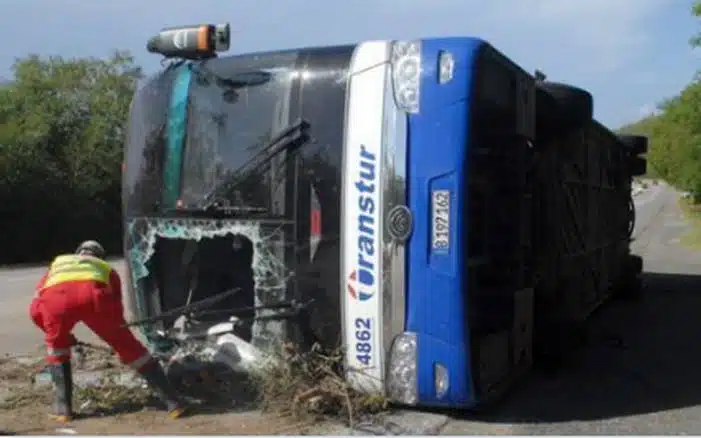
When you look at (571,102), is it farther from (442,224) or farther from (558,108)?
(442,224)

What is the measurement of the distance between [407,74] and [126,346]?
2.57 metres

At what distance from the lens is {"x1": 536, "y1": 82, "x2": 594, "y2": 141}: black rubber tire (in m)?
6.93

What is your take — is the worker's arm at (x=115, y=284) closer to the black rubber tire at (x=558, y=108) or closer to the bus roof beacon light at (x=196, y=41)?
the bus roof beacon light at (x=196, y=41)

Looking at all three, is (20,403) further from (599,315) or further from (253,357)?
(599,315)

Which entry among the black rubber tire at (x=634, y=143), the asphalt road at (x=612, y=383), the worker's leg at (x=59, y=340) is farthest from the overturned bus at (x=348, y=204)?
the black rubber tire at (x=634, y=143)

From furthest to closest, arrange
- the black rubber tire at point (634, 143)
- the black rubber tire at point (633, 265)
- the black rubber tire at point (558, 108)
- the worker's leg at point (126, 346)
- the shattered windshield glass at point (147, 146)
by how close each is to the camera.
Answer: the black rubber tire at point (633, 265) → the black rubber tire at point (634, 143) → the black rubber tire at point (558, 108) → the shattered windshield glass at point (147, 146) → the worker's leg at point (126, 346)

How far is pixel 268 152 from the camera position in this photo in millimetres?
5844

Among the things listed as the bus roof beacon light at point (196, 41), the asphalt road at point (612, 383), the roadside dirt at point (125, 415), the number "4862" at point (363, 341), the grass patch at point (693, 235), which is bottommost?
the grass patch at point (693, 235)

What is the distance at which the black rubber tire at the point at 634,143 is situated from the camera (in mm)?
12633

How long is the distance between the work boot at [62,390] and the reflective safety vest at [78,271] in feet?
1.83

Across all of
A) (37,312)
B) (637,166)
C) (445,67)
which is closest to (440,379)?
(445,67)

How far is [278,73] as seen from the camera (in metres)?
5.98

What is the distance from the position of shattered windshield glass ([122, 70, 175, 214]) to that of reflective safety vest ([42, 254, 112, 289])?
1.59ft

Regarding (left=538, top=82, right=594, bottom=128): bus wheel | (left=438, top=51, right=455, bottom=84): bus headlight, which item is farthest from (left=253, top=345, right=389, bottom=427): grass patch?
(left=538, top=82, right=594, bottom=128): bus wheel
